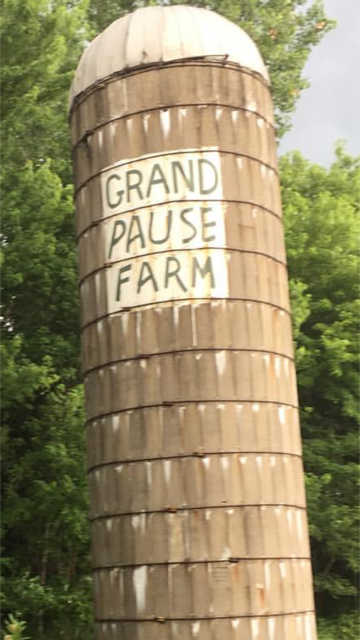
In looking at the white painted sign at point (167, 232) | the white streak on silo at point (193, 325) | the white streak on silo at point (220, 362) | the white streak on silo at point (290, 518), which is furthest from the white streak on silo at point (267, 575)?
the white painted sign at point (167, 232)

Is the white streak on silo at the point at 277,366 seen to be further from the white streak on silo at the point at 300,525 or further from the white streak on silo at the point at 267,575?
the white streak on silo at the point at 267,575

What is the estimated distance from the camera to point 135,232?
30.9ft

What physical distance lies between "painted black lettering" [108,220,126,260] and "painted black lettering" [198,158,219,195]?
978 mm

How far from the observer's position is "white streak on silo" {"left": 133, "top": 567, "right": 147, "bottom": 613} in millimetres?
8695

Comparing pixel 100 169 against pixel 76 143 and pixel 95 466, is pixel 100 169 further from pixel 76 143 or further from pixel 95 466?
pixel 95 466

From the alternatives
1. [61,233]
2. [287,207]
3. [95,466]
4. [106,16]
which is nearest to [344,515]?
[287,207]

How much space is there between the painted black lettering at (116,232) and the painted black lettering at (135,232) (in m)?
0.11

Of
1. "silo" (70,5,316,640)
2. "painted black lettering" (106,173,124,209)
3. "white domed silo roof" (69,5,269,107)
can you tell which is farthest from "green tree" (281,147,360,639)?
"painted black lettering" (106,173,124,209)

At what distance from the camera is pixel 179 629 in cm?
845

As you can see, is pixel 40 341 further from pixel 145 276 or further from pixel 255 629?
pixel 255 629

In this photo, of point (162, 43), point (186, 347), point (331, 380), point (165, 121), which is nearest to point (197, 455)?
point (186, 347)

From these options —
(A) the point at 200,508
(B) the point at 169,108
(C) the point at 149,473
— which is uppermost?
(B) the point at 169,108

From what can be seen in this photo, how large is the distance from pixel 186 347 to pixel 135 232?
1455 millimetres

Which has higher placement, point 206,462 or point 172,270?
point 172,270
